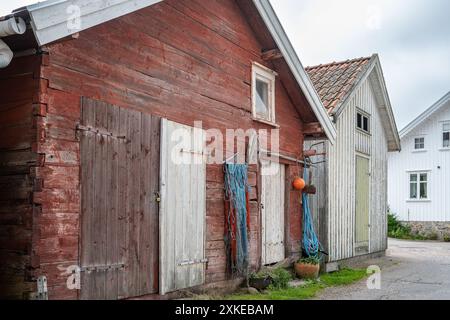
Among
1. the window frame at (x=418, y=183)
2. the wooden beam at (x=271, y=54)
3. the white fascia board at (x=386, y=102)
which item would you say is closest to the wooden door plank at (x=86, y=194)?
the wooden beam at (x=271, y=54)

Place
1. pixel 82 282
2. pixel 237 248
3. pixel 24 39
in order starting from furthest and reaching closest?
pixel 237 248
pixel 82 282
pixel 24 39

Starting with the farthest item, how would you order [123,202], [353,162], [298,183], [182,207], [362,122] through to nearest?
[362,122]
[353,162]
[298,183]
[182,207]
[123,202]

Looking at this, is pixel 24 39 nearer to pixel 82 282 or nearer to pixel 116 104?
pixel 116 104

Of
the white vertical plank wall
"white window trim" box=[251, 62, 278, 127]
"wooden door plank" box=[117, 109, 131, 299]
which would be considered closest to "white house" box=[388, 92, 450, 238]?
the white vertical plank wall

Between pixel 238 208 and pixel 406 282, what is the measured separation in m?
4.60

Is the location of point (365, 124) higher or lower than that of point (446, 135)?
lower

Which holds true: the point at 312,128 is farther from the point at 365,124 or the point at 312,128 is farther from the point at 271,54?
the point at 365,124

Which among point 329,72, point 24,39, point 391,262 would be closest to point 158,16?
point 24,39

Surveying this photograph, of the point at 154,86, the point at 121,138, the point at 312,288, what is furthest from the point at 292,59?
the point at 121,138

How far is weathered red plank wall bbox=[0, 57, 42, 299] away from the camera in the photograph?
5121 mm

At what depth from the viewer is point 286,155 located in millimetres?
10516

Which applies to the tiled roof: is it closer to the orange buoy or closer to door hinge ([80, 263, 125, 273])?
the orange buoy

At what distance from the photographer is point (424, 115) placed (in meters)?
25.5
